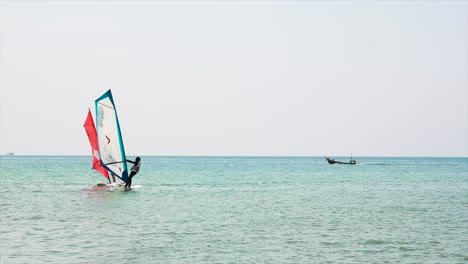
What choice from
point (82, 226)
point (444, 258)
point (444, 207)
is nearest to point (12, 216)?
point (82, 226)

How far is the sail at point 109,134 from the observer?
54.7m

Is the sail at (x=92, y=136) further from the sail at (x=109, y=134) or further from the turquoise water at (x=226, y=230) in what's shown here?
the turquoise water at (x=226, y=230)

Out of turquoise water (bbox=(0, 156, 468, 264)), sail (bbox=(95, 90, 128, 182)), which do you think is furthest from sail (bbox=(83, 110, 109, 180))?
turquoise water (bbox=(0, 156, 468, 264))

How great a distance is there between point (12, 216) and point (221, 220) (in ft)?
39.6

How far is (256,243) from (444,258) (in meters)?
7.64

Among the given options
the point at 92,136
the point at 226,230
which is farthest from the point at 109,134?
the point at 226,230

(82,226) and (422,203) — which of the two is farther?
(422,203)

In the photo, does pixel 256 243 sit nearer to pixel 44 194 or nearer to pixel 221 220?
pixel 221 220

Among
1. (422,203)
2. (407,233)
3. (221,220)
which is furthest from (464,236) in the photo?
(422,203)

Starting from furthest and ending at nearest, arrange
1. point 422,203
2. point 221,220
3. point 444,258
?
point 422,203
point 221,220
point 444,258

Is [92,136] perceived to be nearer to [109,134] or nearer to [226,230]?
[109,134]

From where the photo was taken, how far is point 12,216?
38.0 meters

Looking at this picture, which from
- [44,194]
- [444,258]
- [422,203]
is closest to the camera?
[444,258]

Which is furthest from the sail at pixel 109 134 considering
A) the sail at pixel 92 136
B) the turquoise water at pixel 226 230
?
the sail at pixel 92 136
